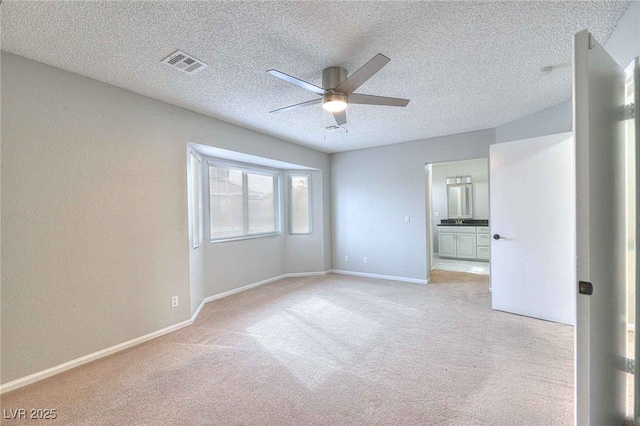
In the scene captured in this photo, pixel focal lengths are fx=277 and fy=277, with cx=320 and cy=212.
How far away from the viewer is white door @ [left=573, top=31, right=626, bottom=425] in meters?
1.19

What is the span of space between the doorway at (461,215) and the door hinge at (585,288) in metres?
5.28

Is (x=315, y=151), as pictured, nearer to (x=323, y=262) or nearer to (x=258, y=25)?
(x=323, y=262)

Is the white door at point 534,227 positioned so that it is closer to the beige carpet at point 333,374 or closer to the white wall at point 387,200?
the beige carpet at point 333,374

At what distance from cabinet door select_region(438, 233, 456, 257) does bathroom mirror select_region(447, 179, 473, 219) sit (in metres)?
0.77

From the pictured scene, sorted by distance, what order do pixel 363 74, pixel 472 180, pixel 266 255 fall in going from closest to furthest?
1. pixel 363 74
2. pixel 266 255
3. pixel 472 180

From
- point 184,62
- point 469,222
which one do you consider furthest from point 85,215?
point 469,222

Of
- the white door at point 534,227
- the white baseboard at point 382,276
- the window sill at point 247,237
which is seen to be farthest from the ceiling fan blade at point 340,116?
the white baseboard at point 382,276

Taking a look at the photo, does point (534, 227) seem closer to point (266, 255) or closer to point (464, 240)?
point (464, 240)

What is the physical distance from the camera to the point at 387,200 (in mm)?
5223

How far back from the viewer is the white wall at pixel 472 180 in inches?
280

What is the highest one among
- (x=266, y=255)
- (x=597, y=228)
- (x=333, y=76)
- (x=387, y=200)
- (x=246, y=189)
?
(x=333, y=76)

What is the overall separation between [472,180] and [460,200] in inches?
23.2

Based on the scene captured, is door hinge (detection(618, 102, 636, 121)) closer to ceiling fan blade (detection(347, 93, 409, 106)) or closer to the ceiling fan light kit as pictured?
ceiling fan blade (detection(347, 93, 409, 106))

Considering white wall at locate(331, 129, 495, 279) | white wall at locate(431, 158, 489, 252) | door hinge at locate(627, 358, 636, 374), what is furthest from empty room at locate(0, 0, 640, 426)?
white wall at locate(431, 158, 489, 252)
